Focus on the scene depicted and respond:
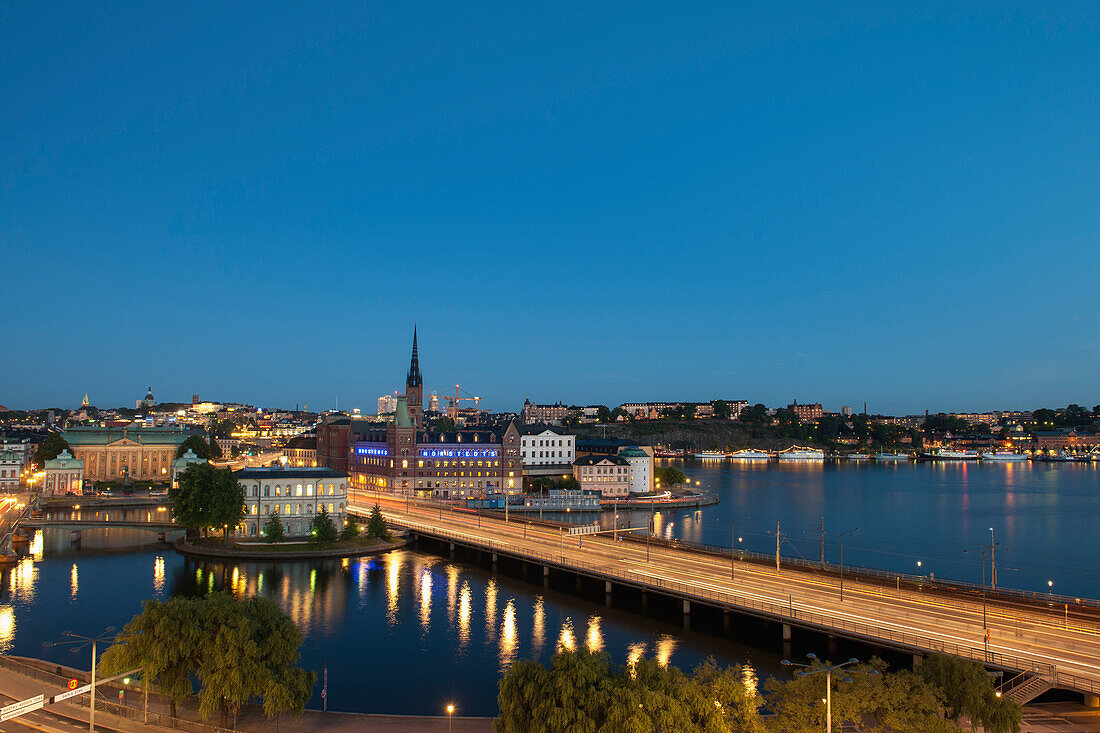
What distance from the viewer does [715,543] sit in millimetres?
61531

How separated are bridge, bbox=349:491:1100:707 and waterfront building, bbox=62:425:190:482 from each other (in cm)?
6459

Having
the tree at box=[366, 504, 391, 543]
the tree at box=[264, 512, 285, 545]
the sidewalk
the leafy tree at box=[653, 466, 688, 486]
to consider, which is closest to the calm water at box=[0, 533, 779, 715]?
the tree at box=[366, 504, 391, 543]

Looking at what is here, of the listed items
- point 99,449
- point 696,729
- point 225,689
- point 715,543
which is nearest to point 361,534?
point 715,543

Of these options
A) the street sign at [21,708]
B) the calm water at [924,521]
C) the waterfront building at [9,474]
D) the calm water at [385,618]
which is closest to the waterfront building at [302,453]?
the waterfront building at [9,474]

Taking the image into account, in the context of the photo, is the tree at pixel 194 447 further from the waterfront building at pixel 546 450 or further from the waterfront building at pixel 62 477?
the waterfront building at pixel 546 450

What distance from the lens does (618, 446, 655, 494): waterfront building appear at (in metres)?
92.8

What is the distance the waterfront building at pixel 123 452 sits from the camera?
97938 mm

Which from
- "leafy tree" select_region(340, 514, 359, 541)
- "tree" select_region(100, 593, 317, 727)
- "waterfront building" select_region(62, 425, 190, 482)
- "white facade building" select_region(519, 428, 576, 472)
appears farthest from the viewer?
"waterfront building" select_region(62, 425, 190, 482)

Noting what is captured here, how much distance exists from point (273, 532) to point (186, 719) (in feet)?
117

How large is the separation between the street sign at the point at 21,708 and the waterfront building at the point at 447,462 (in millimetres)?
67953

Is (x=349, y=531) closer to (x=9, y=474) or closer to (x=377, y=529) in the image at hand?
(x=377, y=529)

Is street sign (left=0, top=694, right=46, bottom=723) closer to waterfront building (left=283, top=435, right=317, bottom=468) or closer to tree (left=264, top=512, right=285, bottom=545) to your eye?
tree (left=264, top=512, right=285, bottom=545)

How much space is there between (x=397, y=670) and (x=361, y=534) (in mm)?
29421

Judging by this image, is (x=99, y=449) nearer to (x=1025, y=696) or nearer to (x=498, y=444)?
(x=498, y=444)
